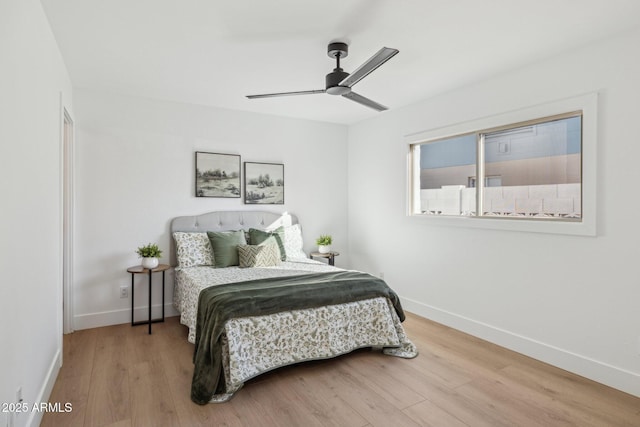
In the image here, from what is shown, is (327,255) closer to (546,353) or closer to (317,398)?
(317,398)

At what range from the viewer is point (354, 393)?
252 centimetres

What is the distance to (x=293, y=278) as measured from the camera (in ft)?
10.7

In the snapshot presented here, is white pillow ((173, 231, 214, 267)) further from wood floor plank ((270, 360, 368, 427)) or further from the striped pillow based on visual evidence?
wood floor plank ((270, 360, 368, 427))

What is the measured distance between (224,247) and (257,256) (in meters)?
0.38

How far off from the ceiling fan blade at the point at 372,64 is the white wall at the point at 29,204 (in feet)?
5.95

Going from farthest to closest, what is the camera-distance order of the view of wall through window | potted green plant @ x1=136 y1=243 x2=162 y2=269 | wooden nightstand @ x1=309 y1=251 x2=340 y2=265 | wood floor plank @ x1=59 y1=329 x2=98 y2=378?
wooden nightstand @ x1=309 y1=251 x2=340 y2=265 < potted green plant @ x1=136 y1=243 x2=162 y2=269 < the view of wall through window < wood floor plank @ x1=59 y1=329 x2=98 y2=378

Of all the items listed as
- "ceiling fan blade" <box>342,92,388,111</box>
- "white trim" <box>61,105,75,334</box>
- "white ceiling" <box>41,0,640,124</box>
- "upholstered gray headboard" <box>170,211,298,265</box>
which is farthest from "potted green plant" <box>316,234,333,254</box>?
"white trim" <box>61,105,75,334</box>

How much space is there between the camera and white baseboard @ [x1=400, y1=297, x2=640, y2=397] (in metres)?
2.57

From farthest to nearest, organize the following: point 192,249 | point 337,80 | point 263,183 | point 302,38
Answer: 1. point 263,183
2. point 192,249
3. point 337,80
4. point 302,38

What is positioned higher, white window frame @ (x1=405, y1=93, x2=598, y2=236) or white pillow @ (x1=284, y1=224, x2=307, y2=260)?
white window frame @ (x1=405, y1=93, x2=598, y2=236)

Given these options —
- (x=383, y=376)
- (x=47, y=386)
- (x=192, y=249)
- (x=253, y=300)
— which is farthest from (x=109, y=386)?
(x=383, y=376)

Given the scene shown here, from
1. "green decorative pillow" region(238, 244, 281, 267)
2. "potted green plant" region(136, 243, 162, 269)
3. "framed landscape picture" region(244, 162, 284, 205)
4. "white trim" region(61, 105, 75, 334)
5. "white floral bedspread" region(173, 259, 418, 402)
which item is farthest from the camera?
"framed landscape picture" region(244, 162, 284, 205)

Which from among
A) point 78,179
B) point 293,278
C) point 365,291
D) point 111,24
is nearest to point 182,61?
point 111,24

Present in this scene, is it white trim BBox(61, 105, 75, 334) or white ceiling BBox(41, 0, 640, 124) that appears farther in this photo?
white trim BBox(61, 105, 75, 334)
